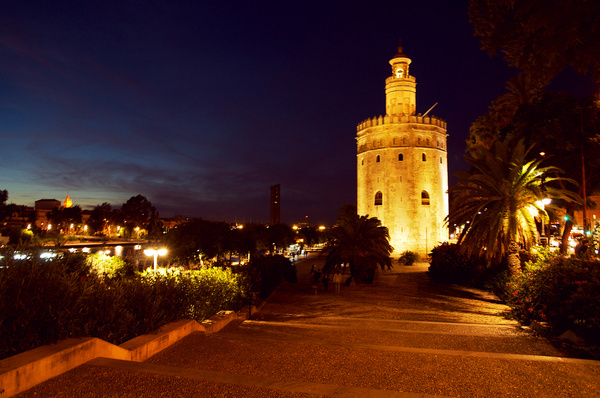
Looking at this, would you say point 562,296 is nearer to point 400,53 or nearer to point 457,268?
point 457,268

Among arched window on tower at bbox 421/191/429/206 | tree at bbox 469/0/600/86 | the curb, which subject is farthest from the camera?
arched window on tower at bbox 421/191/429/206

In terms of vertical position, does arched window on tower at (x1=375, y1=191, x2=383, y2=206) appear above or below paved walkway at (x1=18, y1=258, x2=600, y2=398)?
above

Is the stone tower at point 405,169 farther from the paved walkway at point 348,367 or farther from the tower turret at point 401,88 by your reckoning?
the paved walkway at point 348,367

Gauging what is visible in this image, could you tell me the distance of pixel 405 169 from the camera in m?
38.2

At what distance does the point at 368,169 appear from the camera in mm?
40000

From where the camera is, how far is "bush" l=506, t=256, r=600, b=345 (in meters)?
6.15

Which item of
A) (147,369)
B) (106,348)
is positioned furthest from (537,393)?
(106,348)

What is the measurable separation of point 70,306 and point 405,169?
120 ft

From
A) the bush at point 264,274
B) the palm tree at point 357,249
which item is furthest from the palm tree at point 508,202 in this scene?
the bush at point 264,274

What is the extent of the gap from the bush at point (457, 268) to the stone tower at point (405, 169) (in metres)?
17.5

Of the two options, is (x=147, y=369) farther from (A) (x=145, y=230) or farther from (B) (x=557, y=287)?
(A) (x=145, y=230)

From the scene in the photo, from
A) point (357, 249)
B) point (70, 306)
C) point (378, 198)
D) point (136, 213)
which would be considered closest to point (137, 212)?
point (136, 213)

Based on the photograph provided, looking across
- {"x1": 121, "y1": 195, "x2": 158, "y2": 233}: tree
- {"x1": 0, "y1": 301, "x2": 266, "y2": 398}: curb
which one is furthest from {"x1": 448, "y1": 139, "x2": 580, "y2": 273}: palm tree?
{"x1": 121, "y1": 195, "x2": 158, "y2": 233}: tree

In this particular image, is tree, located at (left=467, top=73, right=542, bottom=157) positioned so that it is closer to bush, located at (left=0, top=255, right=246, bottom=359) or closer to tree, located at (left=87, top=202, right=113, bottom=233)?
bush, located at (left=0, top=255, right=246, bottom=359)
